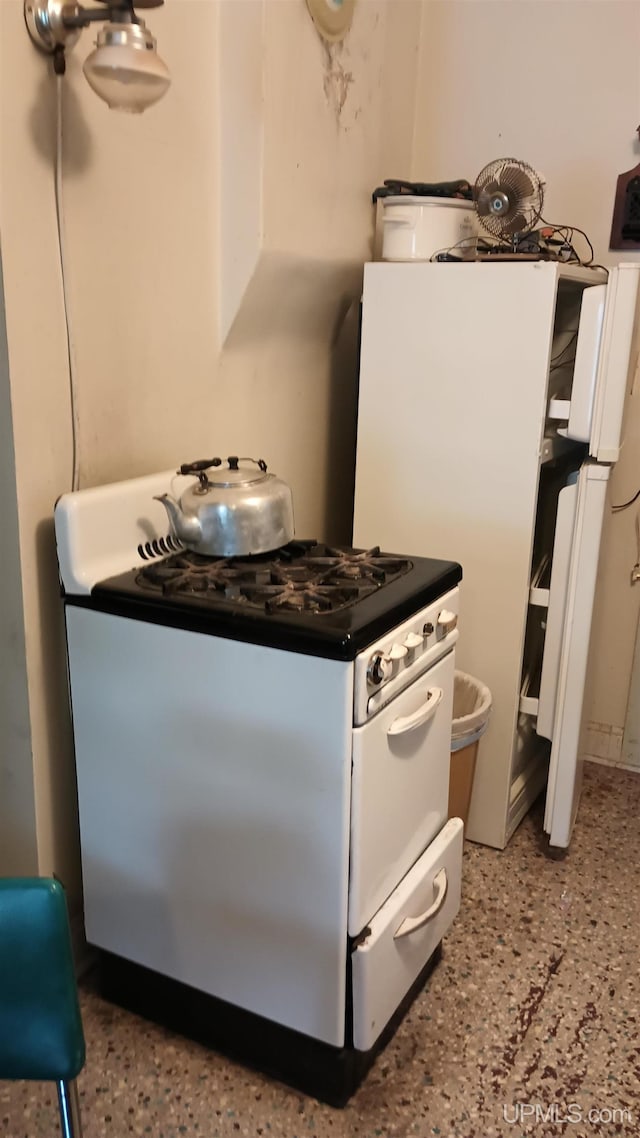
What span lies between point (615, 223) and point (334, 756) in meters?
1.76

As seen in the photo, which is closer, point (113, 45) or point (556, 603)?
point (113, 45)

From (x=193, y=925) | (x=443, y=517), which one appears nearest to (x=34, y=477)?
(x=193, y=925)

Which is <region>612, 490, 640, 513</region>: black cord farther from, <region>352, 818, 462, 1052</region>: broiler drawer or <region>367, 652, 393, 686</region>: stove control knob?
<region>367, 652, 393, 686</region>: stove control knob

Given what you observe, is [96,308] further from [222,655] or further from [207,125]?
[222,655]

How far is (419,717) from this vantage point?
1493 millimetres

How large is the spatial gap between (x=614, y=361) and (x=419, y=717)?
0.95 m

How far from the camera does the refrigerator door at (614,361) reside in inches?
73.5

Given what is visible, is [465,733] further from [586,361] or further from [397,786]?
[586,361]

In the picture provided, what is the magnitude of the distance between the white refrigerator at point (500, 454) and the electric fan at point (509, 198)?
0.18 meters

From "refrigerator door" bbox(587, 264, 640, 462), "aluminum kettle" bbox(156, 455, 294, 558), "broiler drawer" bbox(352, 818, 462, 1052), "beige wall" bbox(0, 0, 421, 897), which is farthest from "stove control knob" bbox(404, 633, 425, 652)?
"refrigerator door" bbox(587, 264, 640, 462)

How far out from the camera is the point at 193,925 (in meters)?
1.56

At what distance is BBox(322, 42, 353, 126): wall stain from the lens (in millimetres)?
1998

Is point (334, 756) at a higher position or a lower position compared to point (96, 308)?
lower

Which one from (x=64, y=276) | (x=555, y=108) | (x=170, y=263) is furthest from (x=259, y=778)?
(x=555, y=108)
